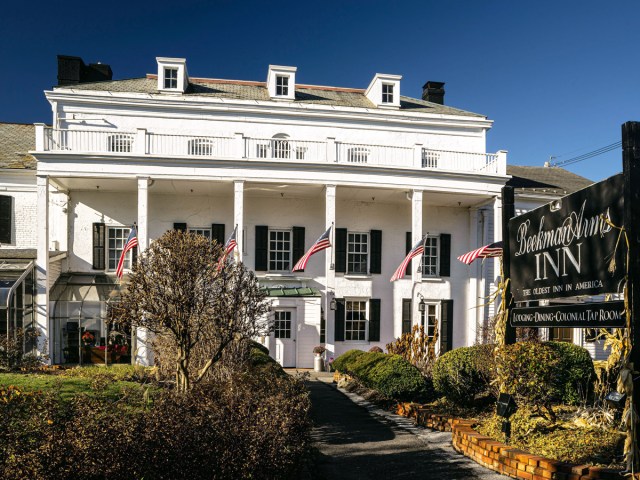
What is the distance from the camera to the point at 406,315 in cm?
2412

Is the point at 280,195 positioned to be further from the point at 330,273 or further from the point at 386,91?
the point at 386,91

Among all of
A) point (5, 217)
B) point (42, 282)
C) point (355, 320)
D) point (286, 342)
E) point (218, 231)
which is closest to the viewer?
point (42, 282)

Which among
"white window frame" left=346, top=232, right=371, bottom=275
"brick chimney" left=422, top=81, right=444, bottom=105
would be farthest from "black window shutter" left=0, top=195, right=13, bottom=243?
"brick chimney" left=422, top=81, right=444, bottom=105

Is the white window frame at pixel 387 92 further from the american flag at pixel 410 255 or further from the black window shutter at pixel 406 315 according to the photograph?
the black window shutter at pixel 406 315

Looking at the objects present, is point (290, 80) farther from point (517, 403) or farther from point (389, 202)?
point (517, 403)

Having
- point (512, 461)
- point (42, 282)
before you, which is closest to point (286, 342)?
point (42, 282)

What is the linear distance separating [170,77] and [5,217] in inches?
337

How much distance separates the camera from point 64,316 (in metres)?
21.8

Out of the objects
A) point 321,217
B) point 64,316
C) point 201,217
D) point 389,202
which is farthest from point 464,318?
point 64,316

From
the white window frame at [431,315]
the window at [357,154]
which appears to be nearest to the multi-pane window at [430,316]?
the white window frame at [431,315]

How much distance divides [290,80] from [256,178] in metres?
5.62

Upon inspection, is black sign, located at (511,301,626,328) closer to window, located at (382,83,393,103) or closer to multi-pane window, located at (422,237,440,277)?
multi-pane window, located at (422,237,440,277)

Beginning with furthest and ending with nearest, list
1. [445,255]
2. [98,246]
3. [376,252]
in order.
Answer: [445,255]
[376,252]
[98,246]

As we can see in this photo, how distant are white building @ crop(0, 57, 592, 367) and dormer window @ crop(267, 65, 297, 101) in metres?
0.05
